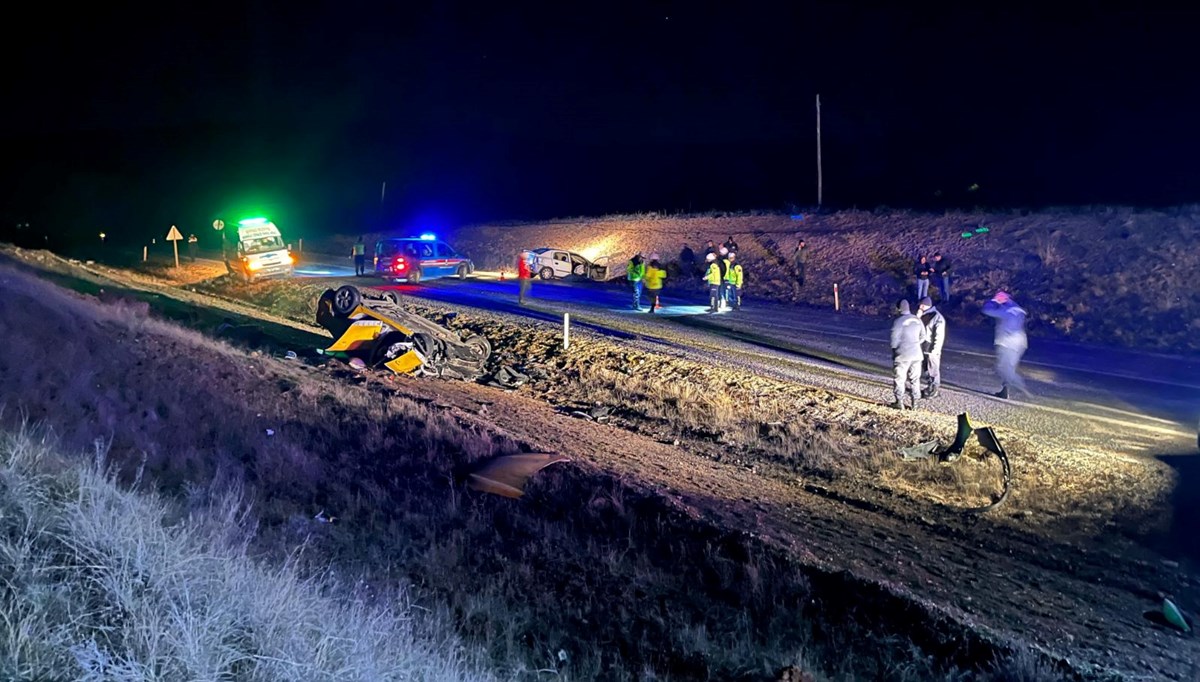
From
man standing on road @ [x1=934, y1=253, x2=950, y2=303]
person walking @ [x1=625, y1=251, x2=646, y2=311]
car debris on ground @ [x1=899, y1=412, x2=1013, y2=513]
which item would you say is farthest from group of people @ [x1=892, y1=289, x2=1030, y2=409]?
man standing on road @ [x1=934, y1=253, x2=950, y2=303]

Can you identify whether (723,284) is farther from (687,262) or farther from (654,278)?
(687,262)

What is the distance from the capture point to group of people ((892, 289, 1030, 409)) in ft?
45.2

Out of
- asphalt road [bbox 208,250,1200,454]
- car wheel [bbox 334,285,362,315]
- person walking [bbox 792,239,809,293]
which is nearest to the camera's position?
asphalt road [bbox 208,250,1200,454]

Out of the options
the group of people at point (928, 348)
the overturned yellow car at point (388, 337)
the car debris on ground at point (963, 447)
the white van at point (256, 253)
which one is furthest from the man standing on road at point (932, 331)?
the white van at point (256, 253)

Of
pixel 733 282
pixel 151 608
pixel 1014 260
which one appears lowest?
pixel 151 608

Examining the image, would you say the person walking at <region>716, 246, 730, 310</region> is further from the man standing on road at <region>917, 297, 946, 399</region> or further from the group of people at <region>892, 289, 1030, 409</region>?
the man standing on road at <region>917, 297, 946, 399</region>

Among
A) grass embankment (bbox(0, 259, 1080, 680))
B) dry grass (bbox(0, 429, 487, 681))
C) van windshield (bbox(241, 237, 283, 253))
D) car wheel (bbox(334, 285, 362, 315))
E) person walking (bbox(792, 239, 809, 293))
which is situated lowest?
grass embankment (bbox(0, 259, 1080, 680))

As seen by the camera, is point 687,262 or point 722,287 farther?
point 687,262

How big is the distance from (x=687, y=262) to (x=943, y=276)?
12626 millimetres

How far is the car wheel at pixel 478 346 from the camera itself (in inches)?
730

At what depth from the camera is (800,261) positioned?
3269cm

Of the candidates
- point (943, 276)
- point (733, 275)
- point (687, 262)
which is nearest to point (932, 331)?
point (733, 275)

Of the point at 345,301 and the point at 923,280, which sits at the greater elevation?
the point at 923,280

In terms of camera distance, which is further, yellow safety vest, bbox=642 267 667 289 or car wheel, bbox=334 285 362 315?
yellow safety vest, bbox=642 267 667 289
